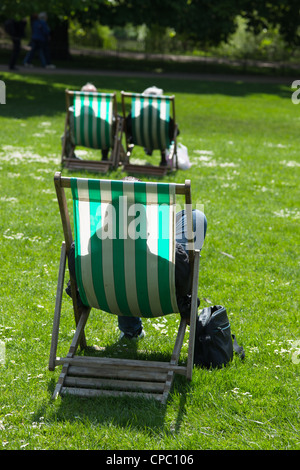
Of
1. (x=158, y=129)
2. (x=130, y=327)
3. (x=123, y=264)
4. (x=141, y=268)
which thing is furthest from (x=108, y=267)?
(x=158, y=129)

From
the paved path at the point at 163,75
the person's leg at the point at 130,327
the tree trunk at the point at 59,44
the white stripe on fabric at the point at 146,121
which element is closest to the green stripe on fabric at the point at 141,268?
the person's leg at the point at 130,327

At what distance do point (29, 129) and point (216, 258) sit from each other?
846cm

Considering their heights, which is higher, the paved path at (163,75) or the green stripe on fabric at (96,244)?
the green stripe on fabric at (96,244)

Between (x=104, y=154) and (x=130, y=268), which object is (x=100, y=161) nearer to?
(x=104, y=154)

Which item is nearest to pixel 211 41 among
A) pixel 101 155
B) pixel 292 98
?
pixel 292 98

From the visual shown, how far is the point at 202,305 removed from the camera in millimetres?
5250

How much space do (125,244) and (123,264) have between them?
0.12 m

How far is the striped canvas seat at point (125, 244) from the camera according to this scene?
A: 11.9 ft

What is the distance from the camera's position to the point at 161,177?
32.3 ft

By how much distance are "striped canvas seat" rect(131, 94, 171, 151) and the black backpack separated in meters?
5.79

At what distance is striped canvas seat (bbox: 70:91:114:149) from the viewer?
31.9ft

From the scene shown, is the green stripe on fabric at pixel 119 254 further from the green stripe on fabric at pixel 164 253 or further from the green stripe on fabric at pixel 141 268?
the green stripe on fabric at pixel 164 253

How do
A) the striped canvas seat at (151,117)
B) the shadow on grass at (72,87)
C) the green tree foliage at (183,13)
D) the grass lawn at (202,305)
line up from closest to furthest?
the grass lawn at (202,305), the striped canvas seat at (151,117), the shadow on grass at (72,87), the green tree foliage at (183,13)

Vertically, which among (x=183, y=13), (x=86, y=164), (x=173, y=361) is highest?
(x=183, y=13)
